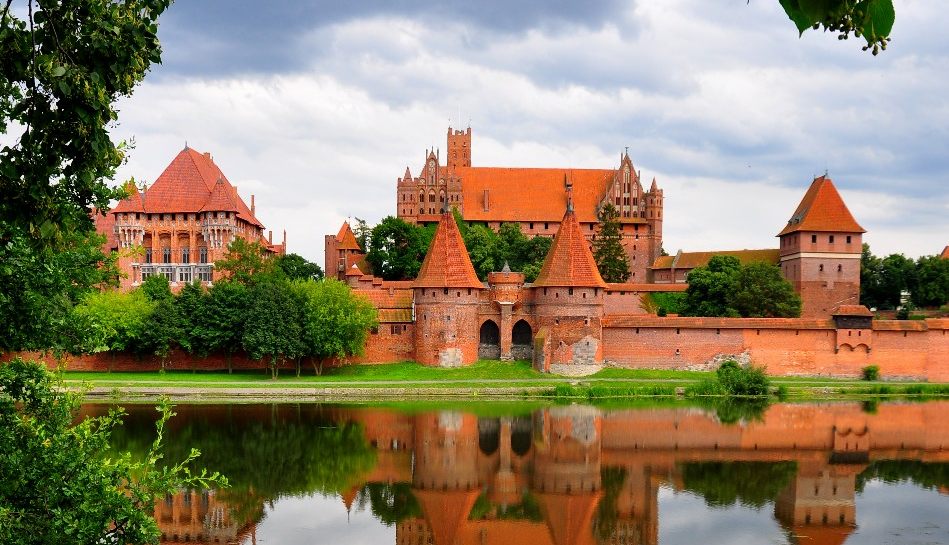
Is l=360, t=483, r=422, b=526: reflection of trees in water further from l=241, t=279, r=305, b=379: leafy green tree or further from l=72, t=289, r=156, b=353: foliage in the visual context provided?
l=72, t=289, r=156, b=353: foliage

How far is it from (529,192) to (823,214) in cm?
2055

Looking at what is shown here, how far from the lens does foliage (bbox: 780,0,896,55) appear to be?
2.37m

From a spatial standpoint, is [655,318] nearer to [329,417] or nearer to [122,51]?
[329,417]

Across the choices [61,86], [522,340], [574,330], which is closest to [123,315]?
[522,340]

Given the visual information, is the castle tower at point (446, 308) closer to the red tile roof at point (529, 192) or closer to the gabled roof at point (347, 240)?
the gabled roof at point (347, 240)

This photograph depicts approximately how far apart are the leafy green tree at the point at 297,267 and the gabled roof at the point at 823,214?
94.2ft

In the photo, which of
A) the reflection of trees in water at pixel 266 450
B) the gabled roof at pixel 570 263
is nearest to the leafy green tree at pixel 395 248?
the gabled roof at pixel 570 263

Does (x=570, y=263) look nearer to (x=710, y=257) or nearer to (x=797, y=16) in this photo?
(x=710, y=257)

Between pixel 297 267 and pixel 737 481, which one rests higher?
pixel 297 267

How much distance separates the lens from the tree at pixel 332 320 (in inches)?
1503

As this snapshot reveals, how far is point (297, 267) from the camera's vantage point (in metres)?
56.2

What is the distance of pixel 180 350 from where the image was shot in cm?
4131

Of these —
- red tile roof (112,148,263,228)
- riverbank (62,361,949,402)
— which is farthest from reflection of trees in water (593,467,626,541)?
red tile roof (112,148,263,228)

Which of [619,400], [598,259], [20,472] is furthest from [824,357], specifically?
[20,472]
